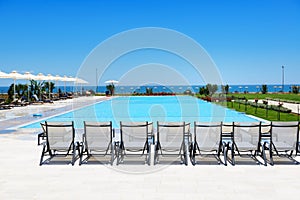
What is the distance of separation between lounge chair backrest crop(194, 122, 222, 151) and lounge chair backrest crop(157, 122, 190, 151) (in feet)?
0.83

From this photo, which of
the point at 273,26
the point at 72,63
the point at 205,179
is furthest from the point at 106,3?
the point at 205,179

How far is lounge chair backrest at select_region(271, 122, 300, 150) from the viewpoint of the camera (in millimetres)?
5270

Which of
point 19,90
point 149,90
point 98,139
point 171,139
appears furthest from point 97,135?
point 149,90

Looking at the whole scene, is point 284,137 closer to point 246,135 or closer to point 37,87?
point 246,135

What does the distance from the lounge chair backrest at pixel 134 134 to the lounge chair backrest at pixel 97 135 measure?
0.81ft

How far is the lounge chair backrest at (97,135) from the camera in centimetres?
526

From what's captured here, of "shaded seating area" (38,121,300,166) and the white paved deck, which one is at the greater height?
"shaded seating area" (38,121,300,166)

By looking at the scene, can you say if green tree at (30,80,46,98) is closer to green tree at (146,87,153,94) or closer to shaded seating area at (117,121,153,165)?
green tree at (146,87,153,94)

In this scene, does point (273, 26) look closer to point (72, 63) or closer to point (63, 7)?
point (63, 7)

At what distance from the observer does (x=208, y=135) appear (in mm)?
5461

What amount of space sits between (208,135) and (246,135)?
70 cm

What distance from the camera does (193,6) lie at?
2125 centimetres

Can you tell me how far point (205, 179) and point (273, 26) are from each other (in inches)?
907

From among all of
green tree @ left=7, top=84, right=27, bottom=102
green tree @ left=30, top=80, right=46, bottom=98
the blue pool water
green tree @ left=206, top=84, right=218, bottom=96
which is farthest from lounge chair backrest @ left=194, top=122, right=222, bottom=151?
green tree @ left=30, top=80, right=46, bottom=98
